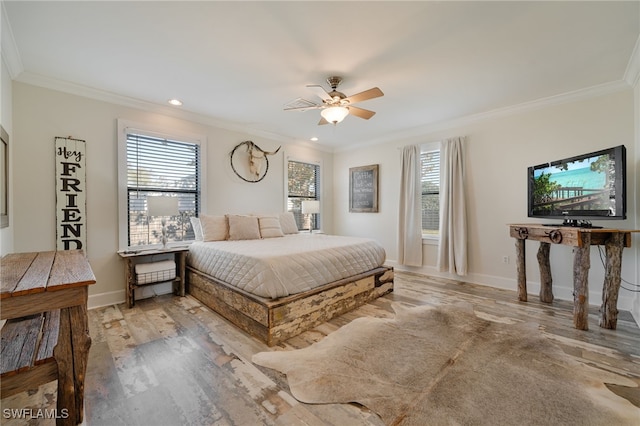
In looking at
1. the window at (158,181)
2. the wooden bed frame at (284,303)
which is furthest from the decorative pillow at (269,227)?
the wooden bed frame at (284,303)

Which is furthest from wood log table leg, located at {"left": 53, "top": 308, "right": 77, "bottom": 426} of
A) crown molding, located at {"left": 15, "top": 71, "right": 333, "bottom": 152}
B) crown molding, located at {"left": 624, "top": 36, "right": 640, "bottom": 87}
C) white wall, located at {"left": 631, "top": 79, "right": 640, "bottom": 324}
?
white wall, located at {"left": 631, "top": 79, "right": 640, "bottom": 324}

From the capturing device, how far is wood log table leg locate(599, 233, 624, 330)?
246 centimetres

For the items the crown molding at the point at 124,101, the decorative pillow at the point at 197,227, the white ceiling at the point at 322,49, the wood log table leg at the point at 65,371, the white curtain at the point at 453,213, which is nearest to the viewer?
the wood log table leg at the point at 65,371

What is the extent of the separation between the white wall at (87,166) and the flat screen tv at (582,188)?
4.56 metres

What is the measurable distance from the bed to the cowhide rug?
30 centimetres

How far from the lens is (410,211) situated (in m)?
4.76

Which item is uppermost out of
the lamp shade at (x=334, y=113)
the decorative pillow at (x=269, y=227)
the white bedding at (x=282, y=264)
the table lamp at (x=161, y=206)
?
the lamp shade at (x=334, y=113)

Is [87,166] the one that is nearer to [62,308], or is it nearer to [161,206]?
[161,206]

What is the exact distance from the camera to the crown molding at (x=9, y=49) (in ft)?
6.52

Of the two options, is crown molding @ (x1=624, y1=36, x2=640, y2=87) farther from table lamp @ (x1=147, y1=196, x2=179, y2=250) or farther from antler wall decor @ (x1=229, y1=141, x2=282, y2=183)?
table lamp @ (x1=147, y1=196, x2=179, y2=250)

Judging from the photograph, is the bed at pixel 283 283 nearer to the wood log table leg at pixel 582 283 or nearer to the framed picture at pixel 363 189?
the wood log table leg at pixel 582 283

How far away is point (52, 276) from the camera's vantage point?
1363 mm

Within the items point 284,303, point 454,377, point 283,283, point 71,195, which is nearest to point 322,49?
point 283,283

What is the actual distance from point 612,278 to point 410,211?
104 inches
